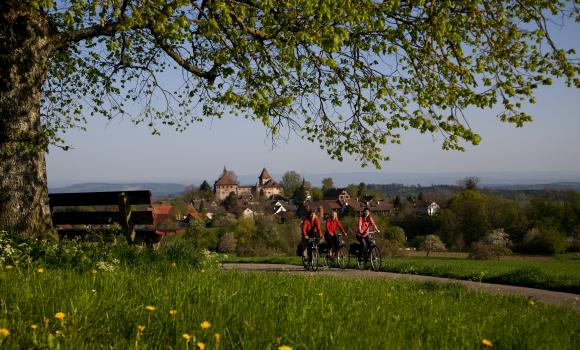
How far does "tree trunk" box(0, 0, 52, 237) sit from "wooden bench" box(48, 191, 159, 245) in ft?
3.56

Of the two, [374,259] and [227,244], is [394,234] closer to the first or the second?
[227,244]

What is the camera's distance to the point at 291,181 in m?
175

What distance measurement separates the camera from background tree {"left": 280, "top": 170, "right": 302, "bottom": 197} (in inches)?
6841

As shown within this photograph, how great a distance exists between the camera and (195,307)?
4027mm

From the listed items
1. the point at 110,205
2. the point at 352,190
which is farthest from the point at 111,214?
the point at 352,190

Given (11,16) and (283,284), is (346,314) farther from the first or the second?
(11,16)

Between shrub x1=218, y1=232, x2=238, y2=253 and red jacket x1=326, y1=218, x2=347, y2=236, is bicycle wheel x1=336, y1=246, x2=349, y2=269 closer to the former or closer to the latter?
red jacket x1=326, y1=218, x2=347, y2=236

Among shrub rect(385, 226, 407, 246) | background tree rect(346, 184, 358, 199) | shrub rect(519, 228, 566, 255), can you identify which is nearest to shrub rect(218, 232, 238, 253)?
shrub rect(385, 226, 407, 246)

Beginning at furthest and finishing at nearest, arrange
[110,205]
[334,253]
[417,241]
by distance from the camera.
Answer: [417,241] → [334,253] → [110,205]

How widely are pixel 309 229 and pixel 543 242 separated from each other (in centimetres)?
5129

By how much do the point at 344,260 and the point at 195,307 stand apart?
13590 mm

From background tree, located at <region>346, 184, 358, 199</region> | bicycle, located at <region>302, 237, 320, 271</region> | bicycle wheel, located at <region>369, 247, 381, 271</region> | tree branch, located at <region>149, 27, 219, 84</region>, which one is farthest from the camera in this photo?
background tree, located at <region>346, 184, 358, 199</region>

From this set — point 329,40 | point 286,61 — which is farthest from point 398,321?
point 286,61

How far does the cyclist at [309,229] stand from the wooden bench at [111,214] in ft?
17.9
